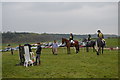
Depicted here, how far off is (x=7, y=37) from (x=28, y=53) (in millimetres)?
39099

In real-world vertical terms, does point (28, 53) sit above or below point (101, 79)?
above

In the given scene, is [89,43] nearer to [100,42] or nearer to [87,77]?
[100,42]

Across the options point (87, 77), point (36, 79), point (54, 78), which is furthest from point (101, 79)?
point (36, 79)

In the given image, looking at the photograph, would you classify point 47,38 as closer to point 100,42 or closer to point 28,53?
point 100,42

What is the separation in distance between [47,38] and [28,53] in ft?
192

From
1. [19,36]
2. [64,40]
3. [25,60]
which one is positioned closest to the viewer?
[25,60]

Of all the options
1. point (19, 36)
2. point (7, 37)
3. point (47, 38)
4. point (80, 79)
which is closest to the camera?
point (80, 79)

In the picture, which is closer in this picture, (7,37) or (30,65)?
(30,65)

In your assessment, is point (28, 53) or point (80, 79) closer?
point (80, 79)

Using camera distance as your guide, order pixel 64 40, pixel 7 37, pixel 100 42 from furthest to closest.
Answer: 1. pixel 7 37
2. pixel 64 40
3. pixel 100 42

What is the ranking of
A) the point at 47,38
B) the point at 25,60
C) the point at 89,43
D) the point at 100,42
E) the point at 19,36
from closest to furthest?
the point at 25,60 < the point at 100,42 < the point at 89,43 < the point at 19,36 < the point at 47,38

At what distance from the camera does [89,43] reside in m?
26.5

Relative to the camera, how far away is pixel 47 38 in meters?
72.4

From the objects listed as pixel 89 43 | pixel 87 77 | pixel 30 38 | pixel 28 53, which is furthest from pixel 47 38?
pixel 87 77
